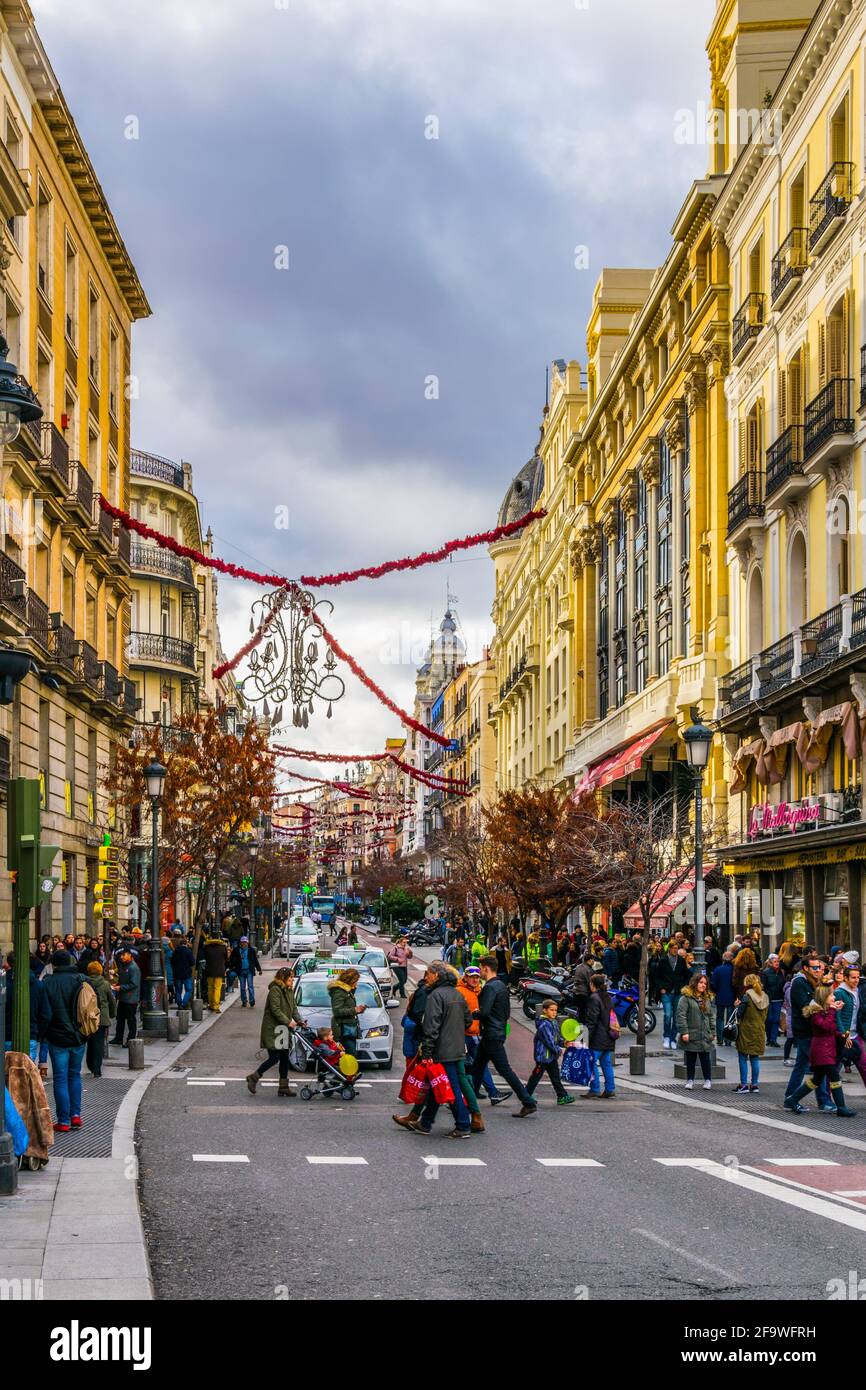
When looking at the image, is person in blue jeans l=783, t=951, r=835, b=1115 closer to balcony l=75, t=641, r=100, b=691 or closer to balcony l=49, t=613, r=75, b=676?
balcony l=49, t=613, r=75, b=676

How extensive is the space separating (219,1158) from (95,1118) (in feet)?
9.92

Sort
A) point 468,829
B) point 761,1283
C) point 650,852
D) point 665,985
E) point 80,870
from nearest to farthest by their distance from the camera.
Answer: point 761,1283 → point 665,985 → point 650,852 → point 80,870 → point 468,829

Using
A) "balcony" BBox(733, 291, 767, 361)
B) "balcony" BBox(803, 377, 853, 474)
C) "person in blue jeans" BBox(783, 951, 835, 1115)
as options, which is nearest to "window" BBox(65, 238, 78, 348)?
"balcony" BBox(733, 291, 767, 361)

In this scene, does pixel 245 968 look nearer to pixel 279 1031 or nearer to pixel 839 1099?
pixel 279 1031

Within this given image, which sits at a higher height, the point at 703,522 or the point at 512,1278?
the point at 703,522

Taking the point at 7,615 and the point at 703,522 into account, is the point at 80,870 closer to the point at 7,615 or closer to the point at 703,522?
the point at 7,615

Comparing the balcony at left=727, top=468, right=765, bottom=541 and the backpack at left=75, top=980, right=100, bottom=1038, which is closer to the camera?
the backpack at left=75, top=980, right=100, bottom=1038

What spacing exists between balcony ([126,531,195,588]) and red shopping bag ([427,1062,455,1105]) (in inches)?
1930

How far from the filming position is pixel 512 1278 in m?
9.38

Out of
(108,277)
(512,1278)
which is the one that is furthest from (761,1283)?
(108,277)

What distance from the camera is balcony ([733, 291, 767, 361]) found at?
125 ft

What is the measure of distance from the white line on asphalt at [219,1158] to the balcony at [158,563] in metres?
50.3

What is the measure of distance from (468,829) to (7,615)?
45879mm

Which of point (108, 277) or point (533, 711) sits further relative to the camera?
point (533, 711)
